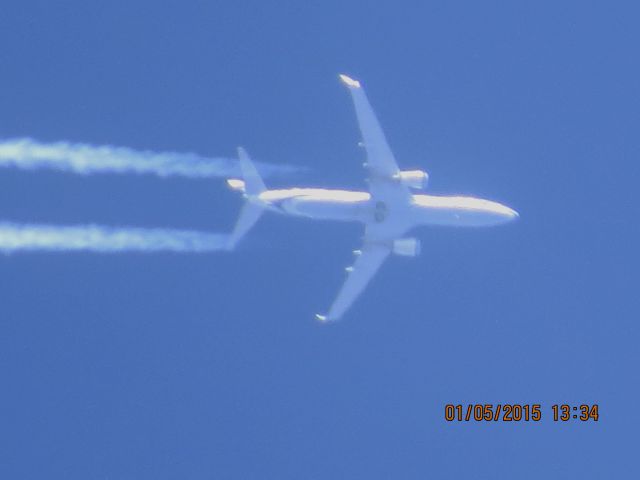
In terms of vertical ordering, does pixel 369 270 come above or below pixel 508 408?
above

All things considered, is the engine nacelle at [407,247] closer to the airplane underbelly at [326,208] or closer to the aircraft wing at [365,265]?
the aircraft wing at [365,265]

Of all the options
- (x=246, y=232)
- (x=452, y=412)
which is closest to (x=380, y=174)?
(x=246, y=232)

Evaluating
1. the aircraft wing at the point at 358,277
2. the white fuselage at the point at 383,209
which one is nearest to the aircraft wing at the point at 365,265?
the aircraft wing at the point at 358,277

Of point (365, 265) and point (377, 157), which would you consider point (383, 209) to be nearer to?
point (377, 157)

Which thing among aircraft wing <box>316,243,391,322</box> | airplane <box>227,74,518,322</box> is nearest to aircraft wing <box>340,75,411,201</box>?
airplane <box>227,74,518,322</box>

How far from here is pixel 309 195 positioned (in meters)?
89.9

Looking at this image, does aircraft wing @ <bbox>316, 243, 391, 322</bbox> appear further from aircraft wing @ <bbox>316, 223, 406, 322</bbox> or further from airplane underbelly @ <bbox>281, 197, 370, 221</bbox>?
airplane underbelly @ <bbox>281, 197, 370, 221</bbox>

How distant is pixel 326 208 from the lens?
89812mm

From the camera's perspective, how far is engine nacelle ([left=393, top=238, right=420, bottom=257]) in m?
91.4

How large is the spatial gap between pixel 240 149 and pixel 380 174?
822 cm

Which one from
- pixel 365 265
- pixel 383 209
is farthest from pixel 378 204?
pixel 365 265

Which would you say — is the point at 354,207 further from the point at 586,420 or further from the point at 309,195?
the point at 586,420

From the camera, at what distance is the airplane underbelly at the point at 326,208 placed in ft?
294

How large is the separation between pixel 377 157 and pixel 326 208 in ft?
12.4
